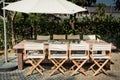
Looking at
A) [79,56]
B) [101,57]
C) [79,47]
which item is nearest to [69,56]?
[79,56]

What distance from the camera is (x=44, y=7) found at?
994cm

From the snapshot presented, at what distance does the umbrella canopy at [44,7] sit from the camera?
976 cm

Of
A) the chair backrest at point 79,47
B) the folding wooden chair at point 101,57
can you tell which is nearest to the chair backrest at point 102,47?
the folding wooden chair at point 101,57

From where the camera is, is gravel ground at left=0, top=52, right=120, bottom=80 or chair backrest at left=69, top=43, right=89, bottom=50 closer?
gravel ground at left=0, top=52, right=120, bottom=80

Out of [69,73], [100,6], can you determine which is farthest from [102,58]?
[100,6]

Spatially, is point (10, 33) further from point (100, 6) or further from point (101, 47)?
point (100, 6)

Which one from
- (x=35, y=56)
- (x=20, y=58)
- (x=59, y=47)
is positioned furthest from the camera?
(x=20, y=58)

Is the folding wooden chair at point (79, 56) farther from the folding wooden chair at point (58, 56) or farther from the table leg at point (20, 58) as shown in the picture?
the table leg at point (20, 58)

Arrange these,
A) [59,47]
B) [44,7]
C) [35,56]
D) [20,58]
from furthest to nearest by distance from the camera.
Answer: [20,58] < [44,7] < [35,56] < [59,47]

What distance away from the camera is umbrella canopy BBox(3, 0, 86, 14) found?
976 cm

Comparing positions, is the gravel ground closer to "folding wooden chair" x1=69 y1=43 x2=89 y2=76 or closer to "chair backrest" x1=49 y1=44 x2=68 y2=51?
"folding wooden chair" x1=69 y1=43 x2=89 y2=76

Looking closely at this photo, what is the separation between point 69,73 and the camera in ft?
33.2

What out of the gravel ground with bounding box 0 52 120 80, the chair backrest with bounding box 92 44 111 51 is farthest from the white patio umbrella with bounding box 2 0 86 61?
the gravel ground with bounding box 0 52 120 80

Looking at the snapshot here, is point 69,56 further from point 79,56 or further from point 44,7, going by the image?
point 44,7
